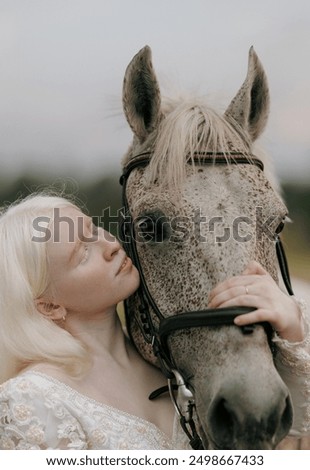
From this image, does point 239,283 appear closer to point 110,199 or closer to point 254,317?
point 254,317

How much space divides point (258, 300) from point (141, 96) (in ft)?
2.18

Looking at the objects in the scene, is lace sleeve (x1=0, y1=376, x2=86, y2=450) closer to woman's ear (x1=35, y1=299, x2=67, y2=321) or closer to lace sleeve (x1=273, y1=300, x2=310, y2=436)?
woman's ear (x1=35, y1=299, x2=67, y2=321)

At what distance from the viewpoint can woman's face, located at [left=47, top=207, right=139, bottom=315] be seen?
1405mm

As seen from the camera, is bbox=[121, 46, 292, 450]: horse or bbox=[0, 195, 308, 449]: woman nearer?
bbox=[121, 46, 292, 450]: horse

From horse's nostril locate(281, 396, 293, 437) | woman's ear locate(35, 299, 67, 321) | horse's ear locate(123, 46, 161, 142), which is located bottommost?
horse's nostril locate(281, 396, 293, 437)

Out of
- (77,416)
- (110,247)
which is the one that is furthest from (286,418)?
(110,247)

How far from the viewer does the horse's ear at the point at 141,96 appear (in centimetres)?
147

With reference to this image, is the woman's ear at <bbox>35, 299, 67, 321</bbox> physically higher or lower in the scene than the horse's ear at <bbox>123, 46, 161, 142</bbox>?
lower

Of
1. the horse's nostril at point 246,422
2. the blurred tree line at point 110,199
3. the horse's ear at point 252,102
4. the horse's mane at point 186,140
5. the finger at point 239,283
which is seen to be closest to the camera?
the horse's nostril at point 246,422

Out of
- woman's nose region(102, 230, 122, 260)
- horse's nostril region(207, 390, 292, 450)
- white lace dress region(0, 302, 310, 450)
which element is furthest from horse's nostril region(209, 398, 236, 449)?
woman's nose region(102, 230, 122, 260)

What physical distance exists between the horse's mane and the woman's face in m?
0.22

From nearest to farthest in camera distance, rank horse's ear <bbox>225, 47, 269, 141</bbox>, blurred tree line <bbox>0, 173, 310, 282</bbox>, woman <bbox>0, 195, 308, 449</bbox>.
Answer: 1. woman <bbox>0, 195, 308, 449</bbox>
2. horse's ear <bbox>225, 47, 269, 141</bbox>
3. blurred tree line <bbox>0, 173, 310, 282</bbox>

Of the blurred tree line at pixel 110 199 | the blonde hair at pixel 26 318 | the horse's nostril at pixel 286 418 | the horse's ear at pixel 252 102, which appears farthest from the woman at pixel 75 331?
the horse's ear at pixel 252 102

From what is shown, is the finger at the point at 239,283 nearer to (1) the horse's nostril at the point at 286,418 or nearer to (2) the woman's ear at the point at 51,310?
(1) the horse's nostril at the point at 286,418
